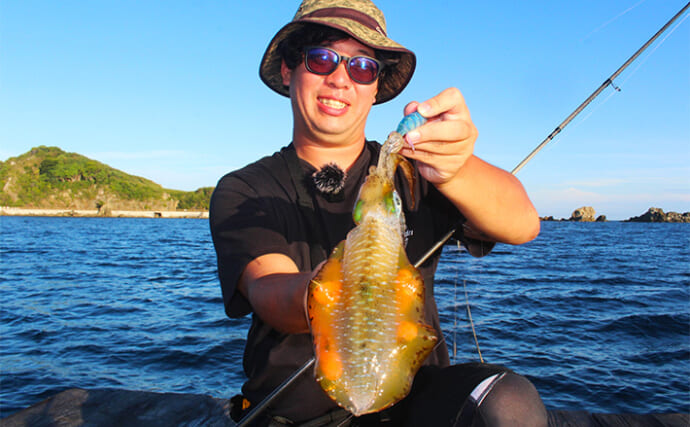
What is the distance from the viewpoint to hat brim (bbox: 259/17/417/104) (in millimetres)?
3008

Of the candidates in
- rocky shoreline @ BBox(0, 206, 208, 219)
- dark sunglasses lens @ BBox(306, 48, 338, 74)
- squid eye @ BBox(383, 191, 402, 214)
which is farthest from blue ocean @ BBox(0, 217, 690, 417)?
rocky shoreline @ BBox(0, 206, 208, 219)

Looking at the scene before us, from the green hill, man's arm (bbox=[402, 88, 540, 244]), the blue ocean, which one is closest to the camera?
man's arm (bbox=[402, 88, 540, 244])

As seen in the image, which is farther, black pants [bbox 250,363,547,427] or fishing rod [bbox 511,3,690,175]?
fishing rod [bbox 511,3,690,175]

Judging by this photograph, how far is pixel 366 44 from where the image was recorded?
3.04m

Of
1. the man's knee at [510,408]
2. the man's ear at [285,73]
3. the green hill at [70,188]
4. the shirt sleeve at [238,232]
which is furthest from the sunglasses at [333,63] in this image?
the green hill at [70,188]

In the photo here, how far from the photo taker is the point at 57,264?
28172 millimetres

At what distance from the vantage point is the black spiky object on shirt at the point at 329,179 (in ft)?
10.3

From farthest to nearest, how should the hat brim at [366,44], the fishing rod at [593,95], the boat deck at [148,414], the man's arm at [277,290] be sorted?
the boat deck at [148,414]
the fishing rod at [593,95]
the hat brim at [366,44]
the man's arm at [277,290]

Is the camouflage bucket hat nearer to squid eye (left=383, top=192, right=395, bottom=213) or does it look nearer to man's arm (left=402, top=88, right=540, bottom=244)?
man's arm (left=402, top=88, right=540, bottom=244)

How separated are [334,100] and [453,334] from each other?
9209 mm

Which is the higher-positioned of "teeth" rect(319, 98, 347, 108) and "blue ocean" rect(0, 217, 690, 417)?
"teeth" rect(319, 98, 347, 108)

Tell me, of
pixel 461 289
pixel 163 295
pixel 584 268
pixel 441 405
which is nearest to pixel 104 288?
pixel 163 295

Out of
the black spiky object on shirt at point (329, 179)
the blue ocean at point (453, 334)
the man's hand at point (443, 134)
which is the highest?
the man's hand at point (443, 134)

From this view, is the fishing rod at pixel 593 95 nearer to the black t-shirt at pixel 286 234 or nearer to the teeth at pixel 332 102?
the black t-shirt at pixel 286 234
